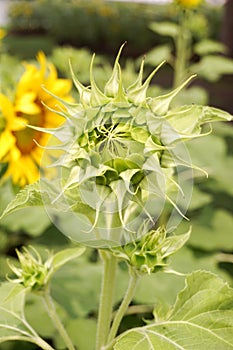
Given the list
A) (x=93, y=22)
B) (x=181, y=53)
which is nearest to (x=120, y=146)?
(x=181, y=53)

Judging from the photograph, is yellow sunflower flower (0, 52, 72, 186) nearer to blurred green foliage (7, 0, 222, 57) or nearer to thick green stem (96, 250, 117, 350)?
thick green stem (96, 250, 117, 350)

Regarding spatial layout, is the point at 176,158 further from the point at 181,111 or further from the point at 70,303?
the point at 70,303

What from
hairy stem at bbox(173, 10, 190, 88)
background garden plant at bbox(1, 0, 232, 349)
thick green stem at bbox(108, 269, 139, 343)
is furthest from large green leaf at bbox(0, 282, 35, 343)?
hairy stem at bbox(173, 10, 190, 88)

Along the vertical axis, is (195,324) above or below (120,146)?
below

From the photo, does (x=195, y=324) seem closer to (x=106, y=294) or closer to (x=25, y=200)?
(x=106, y=294)

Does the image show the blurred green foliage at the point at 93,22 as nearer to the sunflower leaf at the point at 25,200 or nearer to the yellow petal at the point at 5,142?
the yellow petal at the point at 5,142
